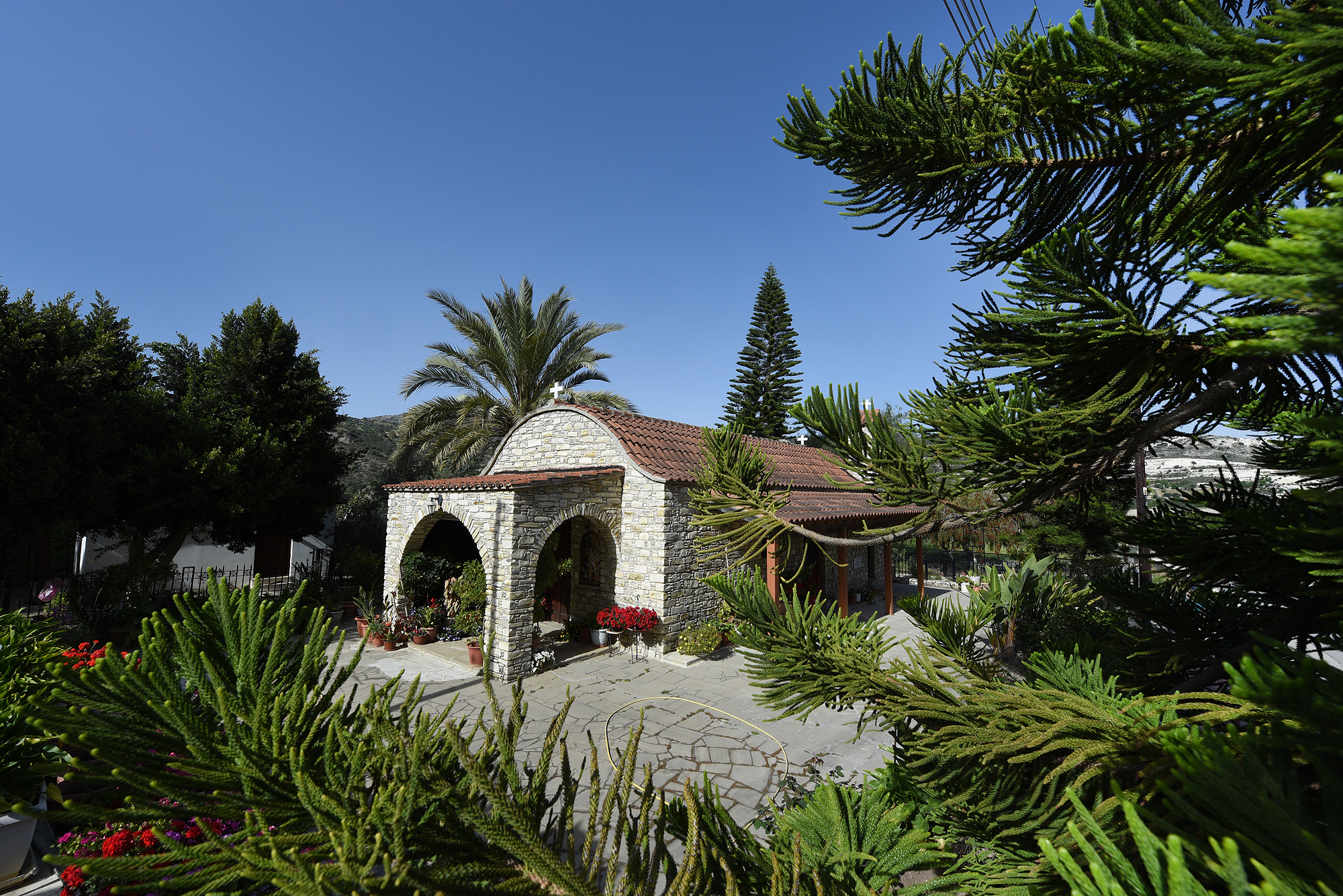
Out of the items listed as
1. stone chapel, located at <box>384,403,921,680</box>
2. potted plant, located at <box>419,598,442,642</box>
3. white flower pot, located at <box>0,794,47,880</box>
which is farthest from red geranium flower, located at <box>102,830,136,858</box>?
potted plant, located at <box>419,598,442,642</box>

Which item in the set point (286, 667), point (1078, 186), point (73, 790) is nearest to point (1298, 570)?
point (1078, 186)

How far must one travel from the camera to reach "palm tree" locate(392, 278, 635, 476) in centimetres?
1574

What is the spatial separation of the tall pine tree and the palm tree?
28.4 feet

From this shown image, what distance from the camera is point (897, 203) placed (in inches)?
77.1

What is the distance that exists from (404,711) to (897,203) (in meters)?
2.20

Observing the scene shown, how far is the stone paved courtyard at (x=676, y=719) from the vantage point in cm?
605

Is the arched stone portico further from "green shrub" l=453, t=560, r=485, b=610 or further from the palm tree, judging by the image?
the palm tree

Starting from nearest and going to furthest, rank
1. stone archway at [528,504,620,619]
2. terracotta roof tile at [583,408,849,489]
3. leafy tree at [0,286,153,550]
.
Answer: leafy tree at [0,286,153,550] < terracotta roof tile at [583,408,849,489] < stone archway at [528,504,620,619]

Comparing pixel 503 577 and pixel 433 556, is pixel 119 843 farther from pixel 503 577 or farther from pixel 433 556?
pixel 433 556

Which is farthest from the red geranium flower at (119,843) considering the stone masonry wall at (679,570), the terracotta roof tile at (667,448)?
the stone masonry wall at (679,570)

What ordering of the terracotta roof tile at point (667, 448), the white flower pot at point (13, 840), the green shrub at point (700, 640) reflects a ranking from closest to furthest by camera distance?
the white flower pot at point (13, 840) < the green shrub at point (700, 640) < the terracotta roof tile at point (667, 448)

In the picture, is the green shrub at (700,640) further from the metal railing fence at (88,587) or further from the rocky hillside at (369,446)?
the rocky hillside at (369,446)

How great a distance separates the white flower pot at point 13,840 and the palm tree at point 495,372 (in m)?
12.8

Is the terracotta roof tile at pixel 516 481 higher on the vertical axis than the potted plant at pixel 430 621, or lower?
higher
